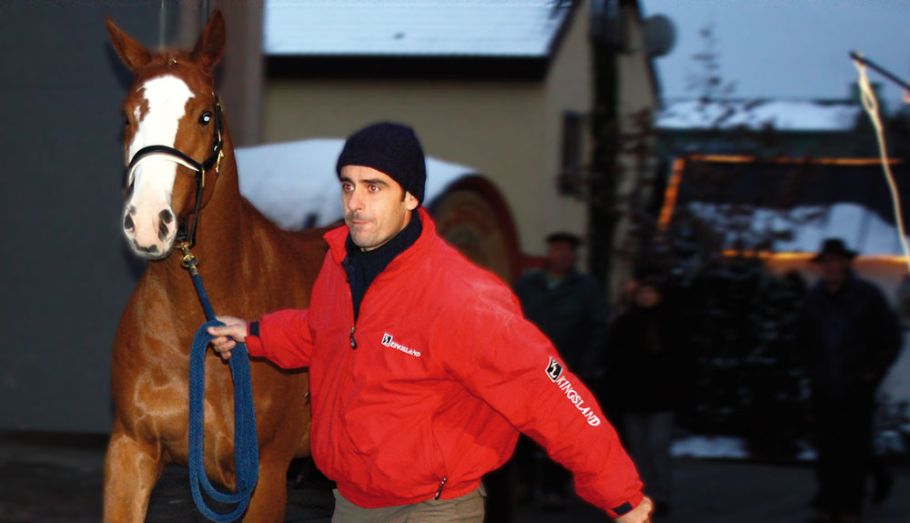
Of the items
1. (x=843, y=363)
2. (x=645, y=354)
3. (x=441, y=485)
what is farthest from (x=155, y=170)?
(x=843, y=363)

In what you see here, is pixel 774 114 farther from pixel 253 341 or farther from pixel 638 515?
pixel 638 515

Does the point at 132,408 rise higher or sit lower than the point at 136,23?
lower

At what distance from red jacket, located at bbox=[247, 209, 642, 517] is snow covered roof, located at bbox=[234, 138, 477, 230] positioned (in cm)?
374

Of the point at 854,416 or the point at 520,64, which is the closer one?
the point at 854,416

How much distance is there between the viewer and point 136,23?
8.23 m

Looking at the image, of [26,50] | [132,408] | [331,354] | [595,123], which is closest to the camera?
[331,354]

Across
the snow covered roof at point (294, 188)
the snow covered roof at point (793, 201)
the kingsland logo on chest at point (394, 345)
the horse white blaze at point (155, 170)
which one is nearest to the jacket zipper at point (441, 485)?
the kingsland logo on chest at point (394, 345)

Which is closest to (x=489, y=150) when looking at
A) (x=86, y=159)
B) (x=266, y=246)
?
(x=86, y=159)

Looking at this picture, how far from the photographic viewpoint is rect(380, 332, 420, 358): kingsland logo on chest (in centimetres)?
343

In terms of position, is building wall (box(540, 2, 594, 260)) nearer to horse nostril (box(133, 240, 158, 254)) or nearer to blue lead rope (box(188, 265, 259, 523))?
blue lead rope (box(188, 265, 259, 523))

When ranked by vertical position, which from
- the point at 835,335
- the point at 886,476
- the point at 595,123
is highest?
the point at 595,123

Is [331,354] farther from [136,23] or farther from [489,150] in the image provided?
[489,150]

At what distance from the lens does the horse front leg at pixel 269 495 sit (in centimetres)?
461

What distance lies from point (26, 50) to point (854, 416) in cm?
564
